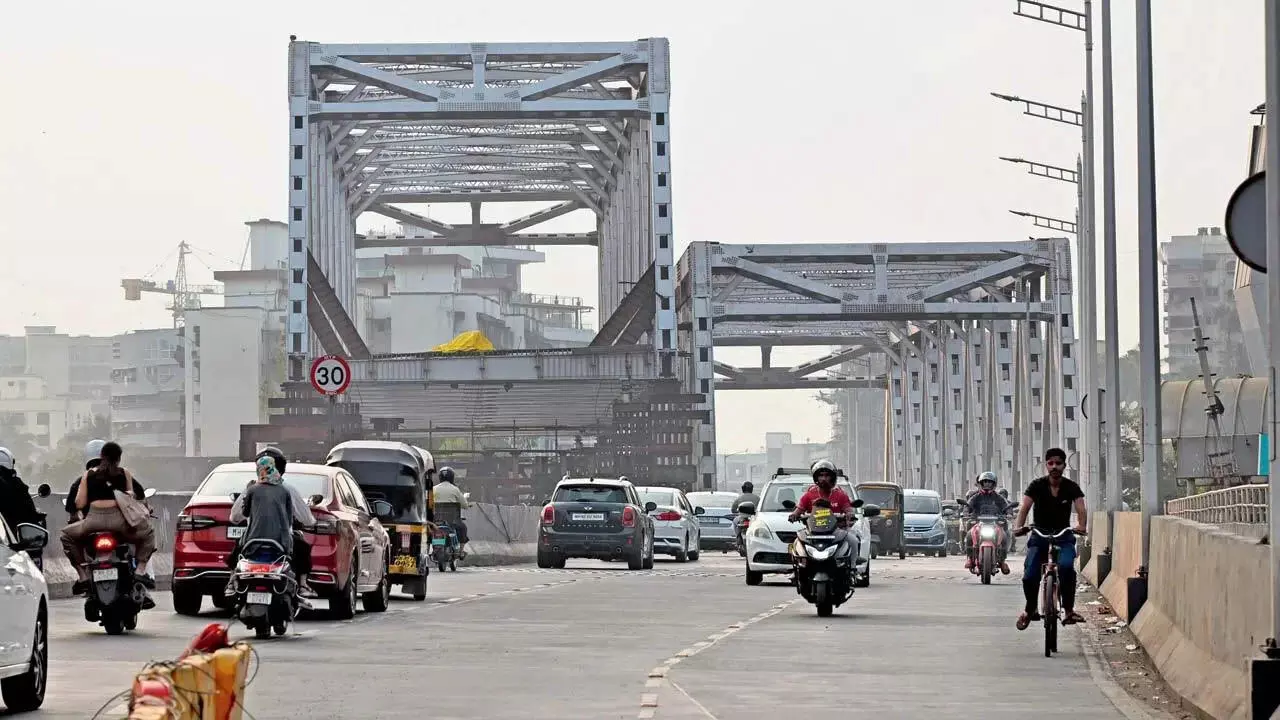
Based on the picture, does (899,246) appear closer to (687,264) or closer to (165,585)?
(687,264)

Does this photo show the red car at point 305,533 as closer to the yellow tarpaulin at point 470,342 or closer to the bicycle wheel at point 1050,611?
the bicycle wheel at point 1050,611

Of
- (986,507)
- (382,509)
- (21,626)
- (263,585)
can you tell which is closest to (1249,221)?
(21,626)

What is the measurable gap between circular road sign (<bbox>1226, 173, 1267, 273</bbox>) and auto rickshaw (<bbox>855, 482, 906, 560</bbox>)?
41841 mm

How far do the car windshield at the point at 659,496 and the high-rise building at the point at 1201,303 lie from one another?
77.8 meters

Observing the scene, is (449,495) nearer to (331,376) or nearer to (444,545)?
(444,545)

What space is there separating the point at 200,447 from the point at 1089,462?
399 ft

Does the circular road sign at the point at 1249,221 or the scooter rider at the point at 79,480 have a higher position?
the circular road sign at the point at 1249,221

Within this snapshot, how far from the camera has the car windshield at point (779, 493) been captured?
109ft

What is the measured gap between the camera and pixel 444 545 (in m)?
38.0

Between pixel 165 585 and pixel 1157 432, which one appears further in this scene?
pixel 165 585

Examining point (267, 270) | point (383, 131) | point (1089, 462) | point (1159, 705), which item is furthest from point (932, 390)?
point (1159, 705)

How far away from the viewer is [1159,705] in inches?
579

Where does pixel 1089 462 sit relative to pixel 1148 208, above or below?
below

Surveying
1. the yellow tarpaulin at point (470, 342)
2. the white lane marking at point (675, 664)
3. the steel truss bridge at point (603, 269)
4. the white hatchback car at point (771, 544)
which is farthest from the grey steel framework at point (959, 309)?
the white lane marking at point (675, 664)
